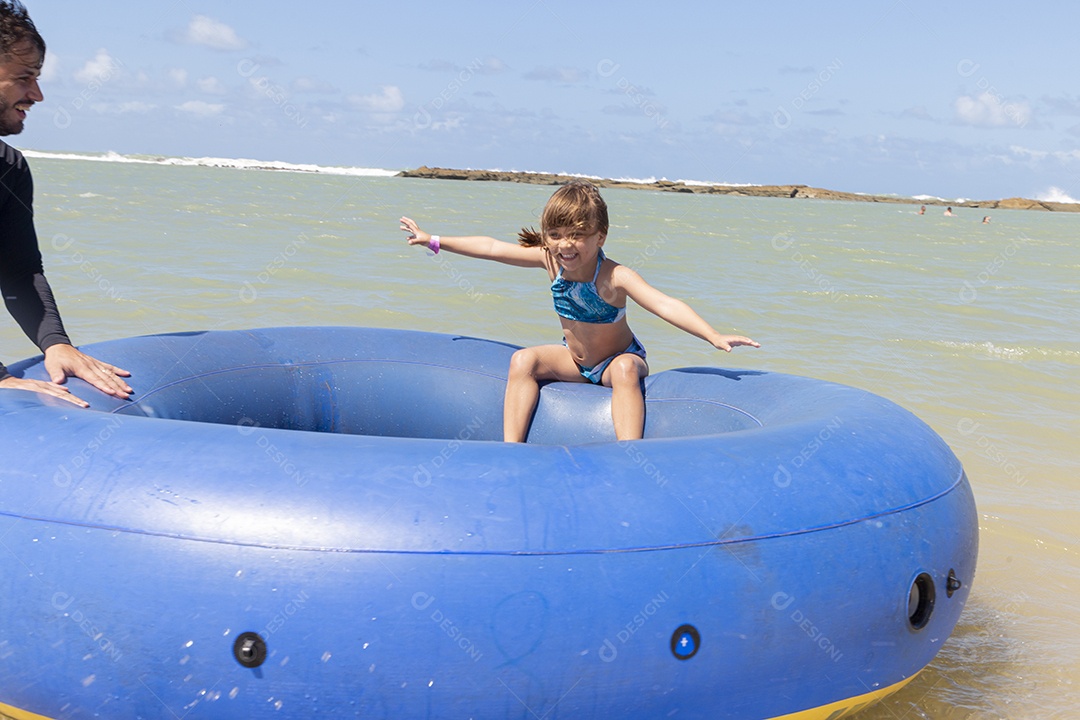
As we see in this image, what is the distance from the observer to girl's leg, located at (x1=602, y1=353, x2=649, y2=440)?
3180mm

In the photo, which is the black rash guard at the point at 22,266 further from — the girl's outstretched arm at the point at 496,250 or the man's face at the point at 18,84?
the girl's outstretched arm at the point at 496,250

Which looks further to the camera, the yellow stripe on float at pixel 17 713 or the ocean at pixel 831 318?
the ocean at pixel 831 318

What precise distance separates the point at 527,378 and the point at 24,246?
157 centimetres

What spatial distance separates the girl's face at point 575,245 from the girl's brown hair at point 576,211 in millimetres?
16

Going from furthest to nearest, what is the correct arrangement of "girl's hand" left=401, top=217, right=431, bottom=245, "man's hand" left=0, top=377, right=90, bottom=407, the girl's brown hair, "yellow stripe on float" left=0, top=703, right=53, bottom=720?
"girl's hand" left=401, top=217, right=431, bottom=245, the girl's brown hair, "man's hand" left=0, top=377, right=90, bottom=407, "yellow stripe on float" left=0, top=703, right=53, bottom=720

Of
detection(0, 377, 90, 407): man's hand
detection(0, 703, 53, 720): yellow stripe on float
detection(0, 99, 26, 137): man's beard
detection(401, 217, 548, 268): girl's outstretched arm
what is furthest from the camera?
detection(401, 217, 548, 268): girl's outstretched arm

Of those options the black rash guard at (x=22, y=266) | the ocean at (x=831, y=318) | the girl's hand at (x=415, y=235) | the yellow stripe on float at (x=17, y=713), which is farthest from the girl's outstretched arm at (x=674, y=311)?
the yellow stripe on float at (x=17, y=713)

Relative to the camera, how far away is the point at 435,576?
194cm

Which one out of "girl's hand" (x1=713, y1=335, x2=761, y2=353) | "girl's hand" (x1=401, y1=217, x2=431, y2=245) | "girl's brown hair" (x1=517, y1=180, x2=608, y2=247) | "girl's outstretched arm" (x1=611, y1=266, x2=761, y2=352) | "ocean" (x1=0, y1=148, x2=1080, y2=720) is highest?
"girl's brown hair" (x1=517, y1=180, x2=608, y2=247)

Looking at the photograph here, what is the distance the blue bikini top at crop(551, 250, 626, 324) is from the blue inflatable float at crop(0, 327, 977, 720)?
113 centimetres

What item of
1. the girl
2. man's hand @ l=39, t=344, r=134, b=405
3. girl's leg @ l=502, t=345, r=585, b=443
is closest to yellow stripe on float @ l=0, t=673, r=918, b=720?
man's hand @ l=39, t=344, r=134, b=405

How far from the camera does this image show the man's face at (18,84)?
2572 mm

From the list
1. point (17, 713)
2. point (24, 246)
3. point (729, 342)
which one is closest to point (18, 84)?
point (24, 246)

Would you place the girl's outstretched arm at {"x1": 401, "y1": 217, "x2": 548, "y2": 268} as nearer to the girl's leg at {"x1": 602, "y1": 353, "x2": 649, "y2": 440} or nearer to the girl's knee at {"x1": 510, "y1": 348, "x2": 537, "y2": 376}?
the girl's knee at {"x1": 510, "y1": 348, "x2": 537, "y2": 376}
